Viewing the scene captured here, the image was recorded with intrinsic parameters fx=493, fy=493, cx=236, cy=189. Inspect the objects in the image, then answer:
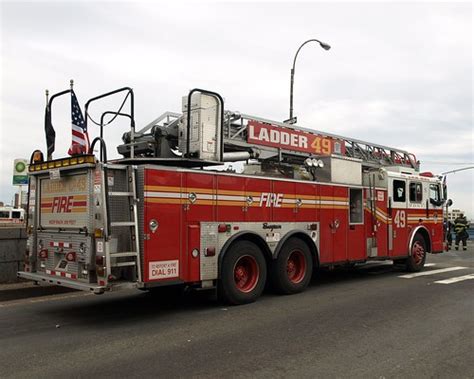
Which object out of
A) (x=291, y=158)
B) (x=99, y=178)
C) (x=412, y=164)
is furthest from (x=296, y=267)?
(x=412, y=164)

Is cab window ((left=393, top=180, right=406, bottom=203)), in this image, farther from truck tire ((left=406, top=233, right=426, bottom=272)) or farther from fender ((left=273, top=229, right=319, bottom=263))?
fender ((left=273, top=229, right=319, bottom=263))

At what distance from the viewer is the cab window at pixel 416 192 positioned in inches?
501

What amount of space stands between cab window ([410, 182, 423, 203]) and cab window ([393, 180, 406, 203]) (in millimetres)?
399

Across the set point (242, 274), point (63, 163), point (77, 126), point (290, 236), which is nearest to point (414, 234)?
point (290, 236)

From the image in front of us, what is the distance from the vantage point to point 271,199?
8.99m

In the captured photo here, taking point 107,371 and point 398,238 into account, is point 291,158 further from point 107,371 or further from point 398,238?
point 107,371

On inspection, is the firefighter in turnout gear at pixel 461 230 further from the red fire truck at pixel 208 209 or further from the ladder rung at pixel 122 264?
the ladder rung at pixel 122 264

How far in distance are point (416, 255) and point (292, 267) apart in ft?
16.1

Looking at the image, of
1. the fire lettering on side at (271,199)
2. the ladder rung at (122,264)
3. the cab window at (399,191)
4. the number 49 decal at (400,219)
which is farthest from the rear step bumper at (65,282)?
the cab window at (399,191)

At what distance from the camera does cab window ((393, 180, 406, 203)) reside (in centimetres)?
1213

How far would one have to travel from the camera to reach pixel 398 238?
39.9ft

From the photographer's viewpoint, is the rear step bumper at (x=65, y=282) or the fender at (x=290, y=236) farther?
the fender at (x=290, y=236)

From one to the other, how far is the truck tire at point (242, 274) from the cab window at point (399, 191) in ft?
16.3

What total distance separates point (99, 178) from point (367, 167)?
24.6 ft
